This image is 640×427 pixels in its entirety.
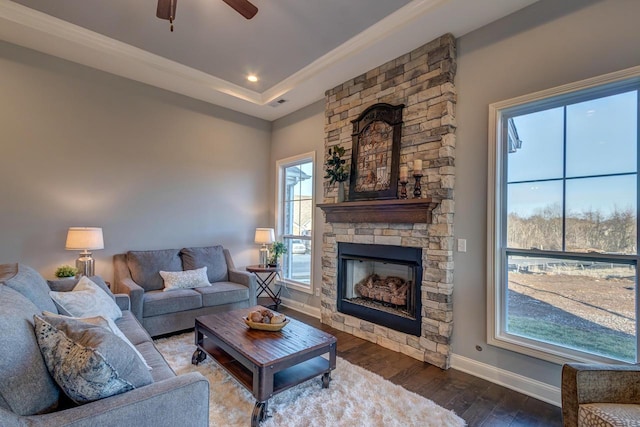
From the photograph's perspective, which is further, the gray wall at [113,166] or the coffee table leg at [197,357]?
the gray wall at [113,166]

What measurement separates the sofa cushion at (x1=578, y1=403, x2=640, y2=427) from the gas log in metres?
1.91

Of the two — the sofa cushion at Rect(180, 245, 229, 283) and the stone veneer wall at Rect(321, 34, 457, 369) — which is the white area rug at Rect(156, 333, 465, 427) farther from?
the sofa cushion at Rect(180, 245, 229, 283)

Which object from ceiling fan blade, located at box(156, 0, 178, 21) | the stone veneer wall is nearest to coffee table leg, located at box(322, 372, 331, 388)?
the stone veneer wall

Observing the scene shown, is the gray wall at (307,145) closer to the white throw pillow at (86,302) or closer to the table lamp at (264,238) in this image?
the table lamp at (264,238)

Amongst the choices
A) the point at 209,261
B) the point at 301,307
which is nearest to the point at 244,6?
the point at 209,261

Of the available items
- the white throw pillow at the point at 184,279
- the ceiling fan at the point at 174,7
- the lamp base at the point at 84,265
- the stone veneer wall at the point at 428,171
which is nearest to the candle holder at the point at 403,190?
the stone veneer wall at the point at 428,171

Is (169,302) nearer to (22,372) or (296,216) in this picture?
(296,216)

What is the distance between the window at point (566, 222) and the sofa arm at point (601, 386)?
686 mm

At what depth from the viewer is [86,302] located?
2359 mm

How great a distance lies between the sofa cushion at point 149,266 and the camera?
385 centimetres

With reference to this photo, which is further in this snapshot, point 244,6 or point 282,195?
point 282,195

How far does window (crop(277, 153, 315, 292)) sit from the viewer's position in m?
→ 4.83

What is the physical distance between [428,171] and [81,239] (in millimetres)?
3746

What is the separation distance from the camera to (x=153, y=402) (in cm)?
125
